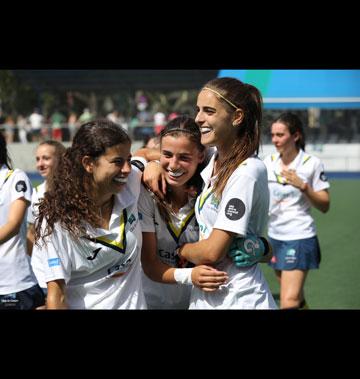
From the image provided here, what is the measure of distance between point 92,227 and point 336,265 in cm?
650

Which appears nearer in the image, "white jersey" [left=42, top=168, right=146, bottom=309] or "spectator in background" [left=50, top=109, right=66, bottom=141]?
"white jersey" [left=42, top=168, right=146, bottom=309]

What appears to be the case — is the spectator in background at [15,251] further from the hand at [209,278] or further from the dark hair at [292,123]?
the dark hair at [292,123]

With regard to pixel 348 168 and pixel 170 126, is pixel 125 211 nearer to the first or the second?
pixel 170 126

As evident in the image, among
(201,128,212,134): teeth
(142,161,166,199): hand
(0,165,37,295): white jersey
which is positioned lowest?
(0,165,37,295): white jersey

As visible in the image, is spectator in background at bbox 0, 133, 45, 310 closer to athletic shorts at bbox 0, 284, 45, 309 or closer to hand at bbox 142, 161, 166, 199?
athletic shorts at bbox 0, 284, 45, 309

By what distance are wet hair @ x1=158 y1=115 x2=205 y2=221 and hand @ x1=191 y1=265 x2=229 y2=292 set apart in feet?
1.36

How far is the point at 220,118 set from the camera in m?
3.12

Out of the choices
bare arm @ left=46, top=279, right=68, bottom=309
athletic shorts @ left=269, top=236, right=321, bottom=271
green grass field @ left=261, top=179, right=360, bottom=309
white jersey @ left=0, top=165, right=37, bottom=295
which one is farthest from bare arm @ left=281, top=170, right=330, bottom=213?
bare arm @ left=46, top=279, right=68, bottom=309

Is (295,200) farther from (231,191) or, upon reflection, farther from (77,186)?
(77,186)

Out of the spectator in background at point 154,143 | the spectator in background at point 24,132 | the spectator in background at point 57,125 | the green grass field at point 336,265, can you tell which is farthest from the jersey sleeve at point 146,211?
the spectator in background at point 24,132

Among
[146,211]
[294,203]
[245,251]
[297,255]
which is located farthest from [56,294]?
[294,203]

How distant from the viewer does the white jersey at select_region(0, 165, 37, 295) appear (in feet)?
16.2

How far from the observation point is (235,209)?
9.92ft

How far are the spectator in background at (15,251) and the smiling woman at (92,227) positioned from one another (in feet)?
5.62
